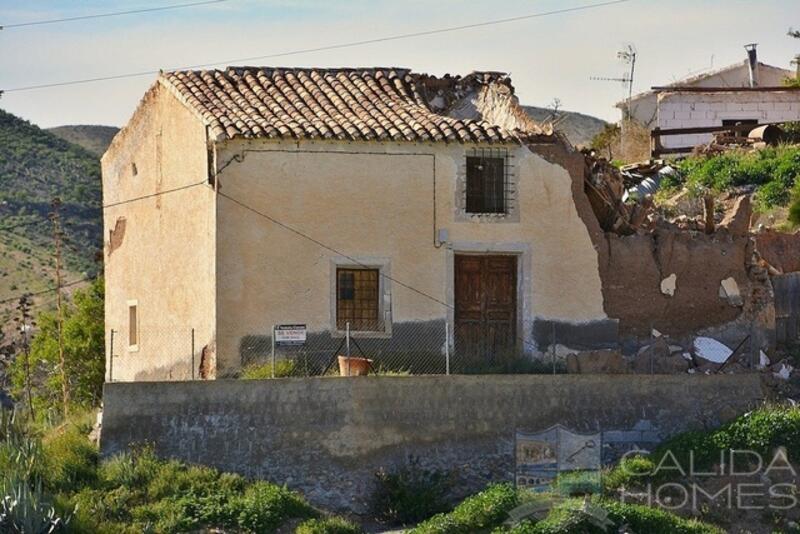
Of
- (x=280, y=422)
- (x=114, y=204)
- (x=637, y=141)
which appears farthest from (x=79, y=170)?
(x=280, y=422)

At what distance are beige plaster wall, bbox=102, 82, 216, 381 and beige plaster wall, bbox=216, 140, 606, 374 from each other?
57cm

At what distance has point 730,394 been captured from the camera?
30.5 meters

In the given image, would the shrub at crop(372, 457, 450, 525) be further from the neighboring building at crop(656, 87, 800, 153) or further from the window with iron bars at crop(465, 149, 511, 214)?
the neighboring building at crop(656, 87, 800, 153)

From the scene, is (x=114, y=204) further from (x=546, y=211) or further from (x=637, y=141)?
(x=637, y=141)

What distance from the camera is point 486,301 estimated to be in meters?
32.3

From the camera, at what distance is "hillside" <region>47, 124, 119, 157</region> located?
235 feet

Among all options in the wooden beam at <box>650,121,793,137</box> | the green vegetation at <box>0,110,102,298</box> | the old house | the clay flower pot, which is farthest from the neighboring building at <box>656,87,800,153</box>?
the clay flower pot

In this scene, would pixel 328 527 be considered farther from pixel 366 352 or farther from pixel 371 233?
pixel 371 233

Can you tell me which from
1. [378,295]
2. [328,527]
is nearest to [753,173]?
[378,295]

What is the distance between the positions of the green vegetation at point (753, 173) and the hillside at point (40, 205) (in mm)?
18558

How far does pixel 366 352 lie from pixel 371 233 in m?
2.04

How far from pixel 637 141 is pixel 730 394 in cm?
2093

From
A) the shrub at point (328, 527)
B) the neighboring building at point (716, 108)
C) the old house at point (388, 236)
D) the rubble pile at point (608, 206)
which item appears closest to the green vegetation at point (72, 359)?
the old house at point (388, 236)

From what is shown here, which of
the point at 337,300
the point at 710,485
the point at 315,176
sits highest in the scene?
the point at 315,176
